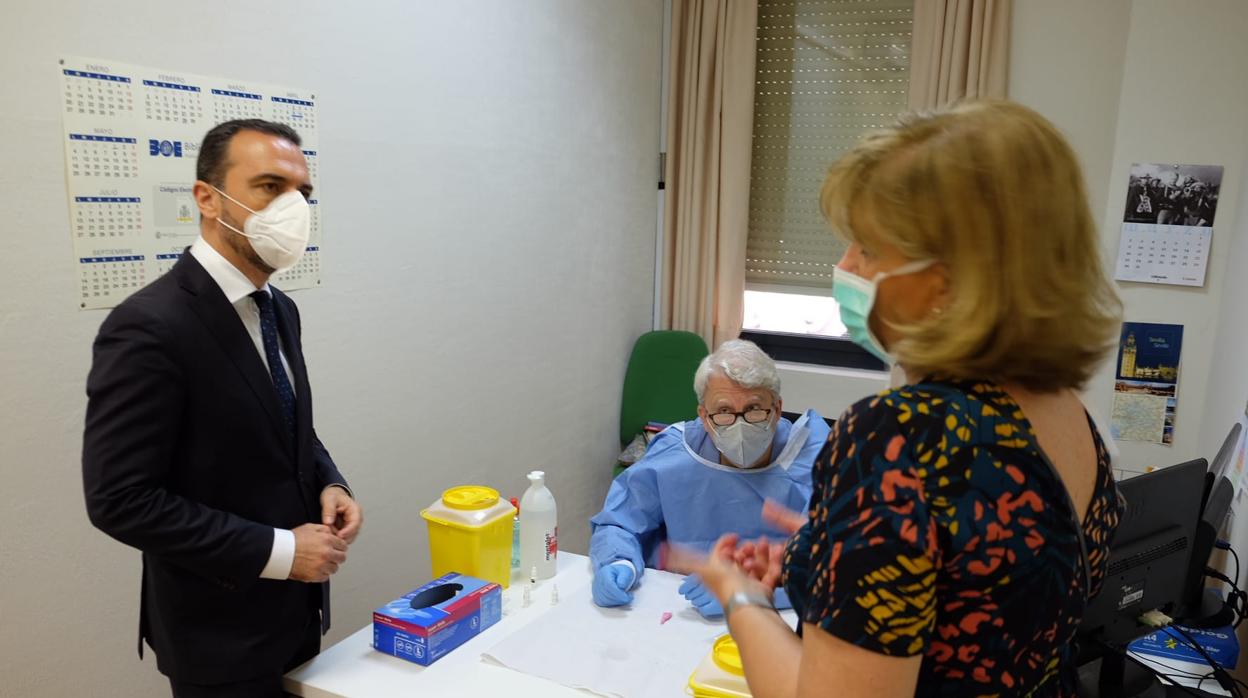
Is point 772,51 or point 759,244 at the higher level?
point 772,51

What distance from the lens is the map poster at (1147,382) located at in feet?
10.2

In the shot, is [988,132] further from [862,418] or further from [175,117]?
[175,117]

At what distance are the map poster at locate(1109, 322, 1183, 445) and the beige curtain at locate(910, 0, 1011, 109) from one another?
1.06m

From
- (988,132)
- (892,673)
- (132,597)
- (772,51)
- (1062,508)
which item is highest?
(772,51)

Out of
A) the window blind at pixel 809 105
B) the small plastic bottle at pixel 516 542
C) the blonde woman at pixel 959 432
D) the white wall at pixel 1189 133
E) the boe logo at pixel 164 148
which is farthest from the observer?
the window blind at pixel 809 105

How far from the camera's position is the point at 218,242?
1574 mm

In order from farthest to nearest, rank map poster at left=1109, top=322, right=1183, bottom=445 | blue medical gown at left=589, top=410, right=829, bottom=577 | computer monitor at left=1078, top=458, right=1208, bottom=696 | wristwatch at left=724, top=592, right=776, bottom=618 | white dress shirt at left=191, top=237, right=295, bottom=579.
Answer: map poster at left=1109, top=322, right=1183, bottom=445, blue medical gown at left=589, top=410, right=829, bottom=577, computer monitor at left=1078, top=458, right=1208, bottom=696, white dress shirt at left=191, top=237, right=295, bottom=579, wristwatch at left=724, top=592, right=776, bottom=618

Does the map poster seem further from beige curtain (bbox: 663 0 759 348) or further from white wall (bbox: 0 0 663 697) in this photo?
white wall (bbox: 0 0 663 697)

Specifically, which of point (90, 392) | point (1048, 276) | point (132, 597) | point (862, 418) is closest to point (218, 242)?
point (90, 392)

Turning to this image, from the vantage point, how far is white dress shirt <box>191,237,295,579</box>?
1.46m

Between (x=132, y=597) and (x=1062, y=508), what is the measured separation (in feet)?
6.45

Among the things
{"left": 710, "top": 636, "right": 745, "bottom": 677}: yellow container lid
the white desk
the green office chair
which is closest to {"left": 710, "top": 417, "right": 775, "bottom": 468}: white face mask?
{"left": 710, "top": 636, "right": 745, "bottom": 677}: yellow container lid

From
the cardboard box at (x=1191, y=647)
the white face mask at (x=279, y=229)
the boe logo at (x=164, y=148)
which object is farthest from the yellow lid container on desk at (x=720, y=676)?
the boe logo at (x=164, y=148)

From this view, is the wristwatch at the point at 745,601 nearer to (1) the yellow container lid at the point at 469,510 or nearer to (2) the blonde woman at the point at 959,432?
(2) the blonde woman at the point at 959,432
